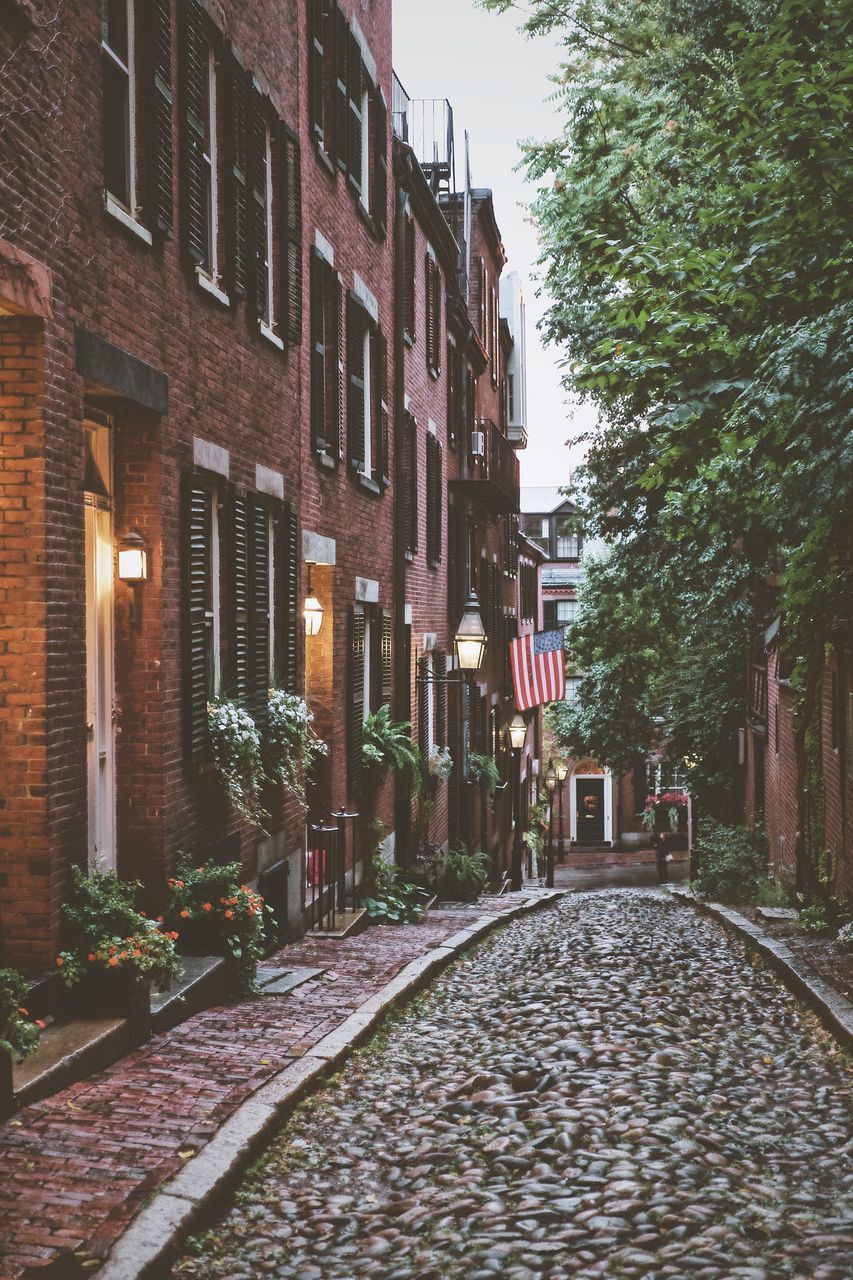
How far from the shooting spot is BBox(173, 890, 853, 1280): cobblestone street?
4.73 meters

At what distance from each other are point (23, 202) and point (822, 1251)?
569cm

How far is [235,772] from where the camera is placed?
31.2ft

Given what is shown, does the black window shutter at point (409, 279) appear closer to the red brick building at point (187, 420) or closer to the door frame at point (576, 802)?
the red brick building at point (187, 420)

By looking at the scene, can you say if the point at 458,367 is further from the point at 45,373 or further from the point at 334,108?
the point at 45,373

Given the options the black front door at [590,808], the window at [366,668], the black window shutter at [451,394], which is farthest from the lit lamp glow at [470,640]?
the black front door at [590,808]

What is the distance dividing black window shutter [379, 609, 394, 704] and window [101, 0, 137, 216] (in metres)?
9.37

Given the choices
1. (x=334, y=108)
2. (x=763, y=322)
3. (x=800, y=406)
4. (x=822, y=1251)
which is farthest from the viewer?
(x=334, y=108)

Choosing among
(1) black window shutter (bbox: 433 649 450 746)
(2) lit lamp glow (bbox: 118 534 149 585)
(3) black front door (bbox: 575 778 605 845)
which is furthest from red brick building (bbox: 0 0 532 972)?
(3) black front door (bbox: 575 778 605 845)

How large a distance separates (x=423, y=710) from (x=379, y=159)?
8.09 m

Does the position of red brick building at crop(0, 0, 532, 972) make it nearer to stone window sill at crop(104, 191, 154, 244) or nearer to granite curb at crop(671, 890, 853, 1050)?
stone window sill at crop(104, 191, 154, 244)

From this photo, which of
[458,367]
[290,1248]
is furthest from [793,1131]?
[458,367]

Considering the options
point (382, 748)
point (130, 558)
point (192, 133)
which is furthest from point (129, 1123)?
point (382, 748)

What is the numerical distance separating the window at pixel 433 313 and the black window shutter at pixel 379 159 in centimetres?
430

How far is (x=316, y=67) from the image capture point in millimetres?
13414
